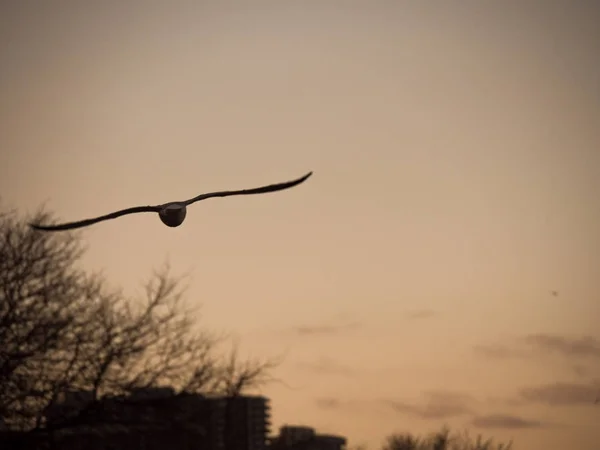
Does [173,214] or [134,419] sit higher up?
[173,214]

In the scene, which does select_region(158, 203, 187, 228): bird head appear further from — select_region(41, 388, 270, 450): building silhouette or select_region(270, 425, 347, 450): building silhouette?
select_region(270, 425, 347, 450): building silhouette

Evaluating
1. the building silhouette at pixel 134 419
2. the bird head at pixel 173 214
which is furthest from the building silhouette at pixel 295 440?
the bird head at pixel 173 214

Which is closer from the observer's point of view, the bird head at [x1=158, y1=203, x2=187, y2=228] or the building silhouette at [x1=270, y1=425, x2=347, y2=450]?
the bird head at [x1=158, y1=203, x2=187, y2=228]

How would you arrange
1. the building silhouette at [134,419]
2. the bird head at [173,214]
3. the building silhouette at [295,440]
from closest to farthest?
the bird head at [173,214], the building silhouette at [134,419], the building silhouette at [295,440]

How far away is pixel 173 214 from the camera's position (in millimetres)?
17422

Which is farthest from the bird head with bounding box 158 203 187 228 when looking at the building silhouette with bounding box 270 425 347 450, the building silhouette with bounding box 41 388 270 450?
the building silhouette with bounding box 270 425 347 450

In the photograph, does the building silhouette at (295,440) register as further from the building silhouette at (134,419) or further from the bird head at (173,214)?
the bird head at (173,214)

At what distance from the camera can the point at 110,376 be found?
102 ft

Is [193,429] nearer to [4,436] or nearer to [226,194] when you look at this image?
[4,436]

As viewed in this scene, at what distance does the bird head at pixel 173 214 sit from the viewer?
1736 centimetres

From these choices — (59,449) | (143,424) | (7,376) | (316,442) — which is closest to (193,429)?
(143,424)

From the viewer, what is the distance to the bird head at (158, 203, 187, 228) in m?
17.4

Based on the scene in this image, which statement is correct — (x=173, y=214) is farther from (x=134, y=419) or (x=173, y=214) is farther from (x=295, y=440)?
(x=295, y=440)

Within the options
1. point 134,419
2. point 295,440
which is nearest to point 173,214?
point 134,419
